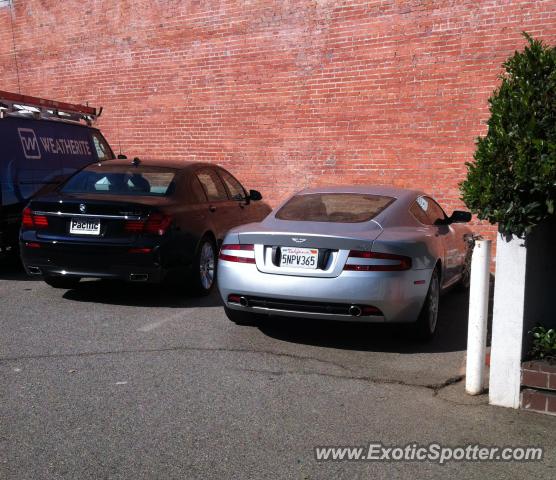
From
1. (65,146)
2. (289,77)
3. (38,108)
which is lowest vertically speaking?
(65,146)

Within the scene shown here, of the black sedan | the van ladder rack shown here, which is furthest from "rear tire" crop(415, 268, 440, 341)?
the van ladder rack

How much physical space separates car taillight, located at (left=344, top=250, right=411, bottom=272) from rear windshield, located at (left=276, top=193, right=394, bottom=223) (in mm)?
603

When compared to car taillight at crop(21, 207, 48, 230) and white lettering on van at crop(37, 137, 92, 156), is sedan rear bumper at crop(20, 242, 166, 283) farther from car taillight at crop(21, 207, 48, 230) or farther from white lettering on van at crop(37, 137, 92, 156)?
white lettering on van at crop(37, 137, 92, 156)

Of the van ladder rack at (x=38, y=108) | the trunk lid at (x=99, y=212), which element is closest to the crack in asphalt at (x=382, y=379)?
the trunk lid at (x=99, y=212)

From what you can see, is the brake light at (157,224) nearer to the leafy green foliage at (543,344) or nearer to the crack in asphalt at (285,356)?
the crack in asphalt at (285,356)

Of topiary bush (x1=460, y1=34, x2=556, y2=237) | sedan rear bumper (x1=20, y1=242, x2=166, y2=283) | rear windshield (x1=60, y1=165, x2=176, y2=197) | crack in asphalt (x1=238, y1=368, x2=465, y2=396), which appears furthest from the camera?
rear windshield (x1=60, y1=165, x2=176, y2=197)

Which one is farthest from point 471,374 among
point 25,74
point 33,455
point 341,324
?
point 25,74

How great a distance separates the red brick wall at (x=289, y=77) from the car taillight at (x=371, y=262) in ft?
16.9

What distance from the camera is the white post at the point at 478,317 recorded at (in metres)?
4.65

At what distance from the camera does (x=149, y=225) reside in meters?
7.07

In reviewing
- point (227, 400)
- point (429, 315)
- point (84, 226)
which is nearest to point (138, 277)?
point (84, 226)

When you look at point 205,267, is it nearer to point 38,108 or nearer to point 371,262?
point 371,262

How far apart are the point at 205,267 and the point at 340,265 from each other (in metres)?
2.79

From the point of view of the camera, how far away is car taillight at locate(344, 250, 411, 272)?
547 cm
